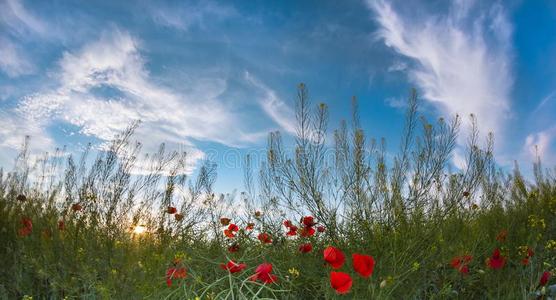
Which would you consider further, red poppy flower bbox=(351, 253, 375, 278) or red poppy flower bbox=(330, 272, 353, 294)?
red poppy flower bbox=(351, 253, 375, 278)

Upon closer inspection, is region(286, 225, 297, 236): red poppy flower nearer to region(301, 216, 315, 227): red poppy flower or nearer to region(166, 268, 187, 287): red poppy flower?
region(301, 216, 315, 227): red poppy flower

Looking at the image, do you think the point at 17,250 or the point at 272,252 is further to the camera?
the point at 17,250

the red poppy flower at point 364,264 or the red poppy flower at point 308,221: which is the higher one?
the red poppy flower at point 308,221

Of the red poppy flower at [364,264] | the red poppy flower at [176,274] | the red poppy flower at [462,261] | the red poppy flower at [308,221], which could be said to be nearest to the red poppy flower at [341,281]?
the red poppy flower at [364,264]

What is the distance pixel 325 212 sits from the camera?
3.70 meters

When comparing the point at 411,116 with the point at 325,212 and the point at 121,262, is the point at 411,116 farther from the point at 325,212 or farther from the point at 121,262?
the point at 121,262

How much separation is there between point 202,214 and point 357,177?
2280 millimetres

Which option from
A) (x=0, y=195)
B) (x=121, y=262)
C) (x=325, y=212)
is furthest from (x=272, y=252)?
(x=0, y=195)

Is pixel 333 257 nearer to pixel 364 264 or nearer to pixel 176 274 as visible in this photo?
pixel 364 264

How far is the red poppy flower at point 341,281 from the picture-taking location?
82.3 inches

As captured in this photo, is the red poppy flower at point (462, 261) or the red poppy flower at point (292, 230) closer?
the red poppy flower at point (462, 261)

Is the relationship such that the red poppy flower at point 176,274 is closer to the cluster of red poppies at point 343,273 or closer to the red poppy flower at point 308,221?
the cluster of red poppies at point 343,273

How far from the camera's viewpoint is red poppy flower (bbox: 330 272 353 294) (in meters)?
2.09

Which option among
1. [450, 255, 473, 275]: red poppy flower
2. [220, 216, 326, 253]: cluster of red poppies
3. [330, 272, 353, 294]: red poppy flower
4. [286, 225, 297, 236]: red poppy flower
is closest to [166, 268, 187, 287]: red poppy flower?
[220, 216, 326, 253]: cluster of red poppies
